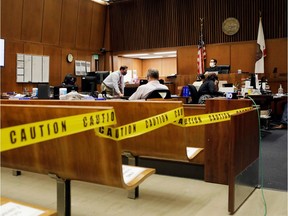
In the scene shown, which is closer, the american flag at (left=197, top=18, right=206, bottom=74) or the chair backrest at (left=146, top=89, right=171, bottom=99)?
the chair backrest at (left=146, top=89, right=171, bottom=99)

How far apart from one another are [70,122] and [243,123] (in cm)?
142

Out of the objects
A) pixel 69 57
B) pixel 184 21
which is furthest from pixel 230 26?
pixel 69 57

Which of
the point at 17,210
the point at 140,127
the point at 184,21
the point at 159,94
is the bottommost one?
the point at 17,210

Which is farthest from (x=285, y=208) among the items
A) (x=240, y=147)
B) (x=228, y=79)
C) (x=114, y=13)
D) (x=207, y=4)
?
(x=114, y=13)

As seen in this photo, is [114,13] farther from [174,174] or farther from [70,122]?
[70,122]

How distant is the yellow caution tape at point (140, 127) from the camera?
158 centimetres

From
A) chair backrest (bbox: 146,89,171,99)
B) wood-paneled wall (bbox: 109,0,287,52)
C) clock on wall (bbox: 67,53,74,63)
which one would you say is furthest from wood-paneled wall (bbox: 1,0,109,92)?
chair backrest (bbox: 146,89,171,99)

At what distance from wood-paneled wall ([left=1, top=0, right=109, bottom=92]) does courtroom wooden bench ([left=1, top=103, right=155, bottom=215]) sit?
7237mm

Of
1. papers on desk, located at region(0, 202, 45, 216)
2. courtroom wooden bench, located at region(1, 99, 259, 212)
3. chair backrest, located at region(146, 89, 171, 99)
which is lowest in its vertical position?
papers on desk, located at region(0, 202, 45, 216)

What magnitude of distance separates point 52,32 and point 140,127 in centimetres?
841

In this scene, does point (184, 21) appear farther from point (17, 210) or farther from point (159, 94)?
point (17, 210)

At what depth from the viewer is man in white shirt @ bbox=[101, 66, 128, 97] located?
6.46 meters

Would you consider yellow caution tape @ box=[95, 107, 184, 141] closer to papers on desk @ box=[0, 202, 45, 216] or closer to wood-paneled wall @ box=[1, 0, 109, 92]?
papers on desk @ box=[0, 202, 45, 216]

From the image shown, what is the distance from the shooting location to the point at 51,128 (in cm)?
142
